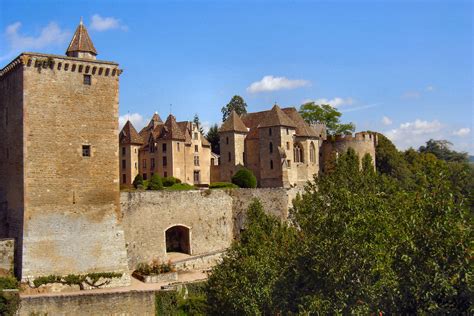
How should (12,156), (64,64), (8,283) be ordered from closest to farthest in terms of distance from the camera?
(8,283)
(64,64)
(12,156)

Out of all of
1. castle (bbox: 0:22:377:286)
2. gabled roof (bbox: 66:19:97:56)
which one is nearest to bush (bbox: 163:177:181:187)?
castle (bbox: 0:22:377:286)

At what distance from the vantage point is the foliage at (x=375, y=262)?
663 inches

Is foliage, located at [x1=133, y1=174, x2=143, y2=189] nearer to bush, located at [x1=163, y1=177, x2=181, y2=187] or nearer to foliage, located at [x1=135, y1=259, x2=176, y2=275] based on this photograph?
bush, located at [x1=163, y1=177, x2=181, y2=187]

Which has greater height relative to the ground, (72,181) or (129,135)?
(129,135)

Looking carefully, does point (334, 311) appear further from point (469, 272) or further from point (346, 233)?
point (469, 272)

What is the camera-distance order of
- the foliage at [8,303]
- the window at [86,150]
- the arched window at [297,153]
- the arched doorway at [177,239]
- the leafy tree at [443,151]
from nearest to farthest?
1. the foliage at [8,303]
2. the window at [86,150]
3. the arched doorway at [177,239]
4. the arched window at [297,153]
5. the leafy tree at [443,151]

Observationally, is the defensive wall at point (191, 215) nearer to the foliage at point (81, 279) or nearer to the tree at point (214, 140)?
the foliage at point (81, 279)

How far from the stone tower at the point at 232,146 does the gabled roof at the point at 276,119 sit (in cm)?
293

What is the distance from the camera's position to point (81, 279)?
2653cm

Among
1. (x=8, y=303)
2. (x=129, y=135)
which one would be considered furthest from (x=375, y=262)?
(x=129, y=135)

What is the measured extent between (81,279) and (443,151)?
74541mm

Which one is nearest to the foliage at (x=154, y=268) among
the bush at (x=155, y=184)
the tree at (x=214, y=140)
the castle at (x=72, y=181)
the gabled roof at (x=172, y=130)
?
the castle at (x=72, y=181)

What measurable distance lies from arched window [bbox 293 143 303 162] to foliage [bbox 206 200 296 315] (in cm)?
2836

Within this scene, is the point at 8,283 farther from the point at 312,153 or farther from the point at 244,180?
the point at 312,153
